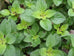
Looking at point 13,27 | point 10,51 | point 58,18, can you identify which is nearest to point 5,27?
point 13,27

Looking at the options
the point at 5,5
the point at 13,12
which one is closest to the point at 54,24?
the point at 13,12

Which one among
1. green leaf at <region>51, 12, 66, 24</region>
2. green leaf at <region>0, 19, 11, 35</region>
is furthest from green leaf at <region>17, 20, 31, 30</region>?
green leaf at <region>51, 12, 66, 24</region>

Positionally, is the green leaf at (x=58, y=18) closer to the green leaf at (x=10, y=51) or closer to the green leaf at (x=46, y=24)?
the green leaf at (x=46, y=24)

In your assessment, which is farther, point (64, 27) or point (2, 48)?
point (64, 27)

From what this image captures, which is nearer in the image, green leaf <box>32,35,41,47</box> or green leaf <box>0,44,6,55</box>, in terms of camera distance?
green leaf <box>0,44,6,55</box>

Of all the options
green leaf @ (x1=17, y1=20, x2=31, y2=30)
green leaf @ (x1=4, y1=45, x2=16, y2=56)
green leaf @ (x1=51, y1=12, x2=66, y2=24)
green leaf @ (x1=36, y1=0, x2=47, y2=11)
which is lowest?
green leaf @ (x1=4, y1=45, x2=16, y2=56)

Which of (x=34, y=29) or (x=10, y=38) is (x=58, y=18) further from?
(x=10, y=38)

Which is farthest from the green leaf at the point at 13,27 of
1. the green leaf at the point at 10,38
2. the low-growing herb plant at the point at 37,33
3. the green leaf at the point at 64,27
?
the green leaf at the point at 64,27

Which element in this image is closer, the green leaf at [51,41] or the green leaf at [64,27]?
the green leaf at [51,41]

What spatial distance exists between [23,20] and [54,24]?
0.29m

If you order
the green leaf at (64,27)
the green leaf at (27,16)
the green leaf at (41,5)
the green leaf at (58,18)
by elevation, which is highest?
the green leaf at (41,5)

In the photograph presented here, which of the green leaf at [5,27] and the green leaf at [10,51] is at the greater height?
the green leaf at [5,27]

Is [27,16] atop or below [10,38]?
atop

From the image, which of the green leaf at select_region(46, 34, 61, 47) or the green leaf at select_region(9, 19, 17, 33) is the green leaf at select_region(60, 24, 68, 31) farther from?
the green leaf at select_region(9, 19, 17, 33)
